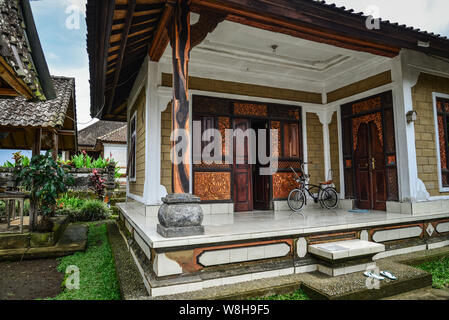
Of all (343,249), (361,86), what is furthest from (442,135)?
(343,249)

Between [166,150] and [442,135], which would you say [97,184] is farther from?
[442,135]

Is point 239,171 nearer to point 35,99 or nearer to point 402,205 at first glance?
point 402,205

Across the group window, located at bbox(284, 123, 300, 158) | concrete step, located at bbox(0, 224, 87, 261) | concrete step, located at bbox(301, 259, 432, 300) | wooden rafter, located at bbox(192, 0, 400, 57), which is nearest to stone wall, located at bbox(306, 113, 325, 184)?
window, located at bbox(284, 123, 300, 158)

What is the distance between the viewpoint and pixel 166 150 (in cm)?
523

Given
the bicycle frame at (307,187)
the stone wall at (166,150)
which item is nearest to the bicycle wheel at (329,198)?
the bicycle frame at (307,187)

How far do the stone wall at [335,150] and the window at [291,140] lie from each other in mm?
850

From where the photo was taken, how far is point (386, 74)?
18.4 feet

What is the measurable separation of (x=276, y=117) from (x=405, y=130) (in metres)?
2.46

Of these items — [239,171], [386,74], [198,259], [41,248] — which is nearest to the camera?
[198,259]

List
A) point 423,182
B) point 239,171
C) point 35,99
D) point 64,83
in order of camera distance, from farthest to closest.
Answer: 1. point 64,83
2. point 239,171
3. point 423,182
4. point 35,99

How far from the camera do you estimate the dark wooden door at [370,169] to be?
5.73 meters

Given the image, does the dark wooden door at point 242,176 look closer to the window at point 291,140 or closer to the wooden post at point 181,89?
the window at point 291,140
